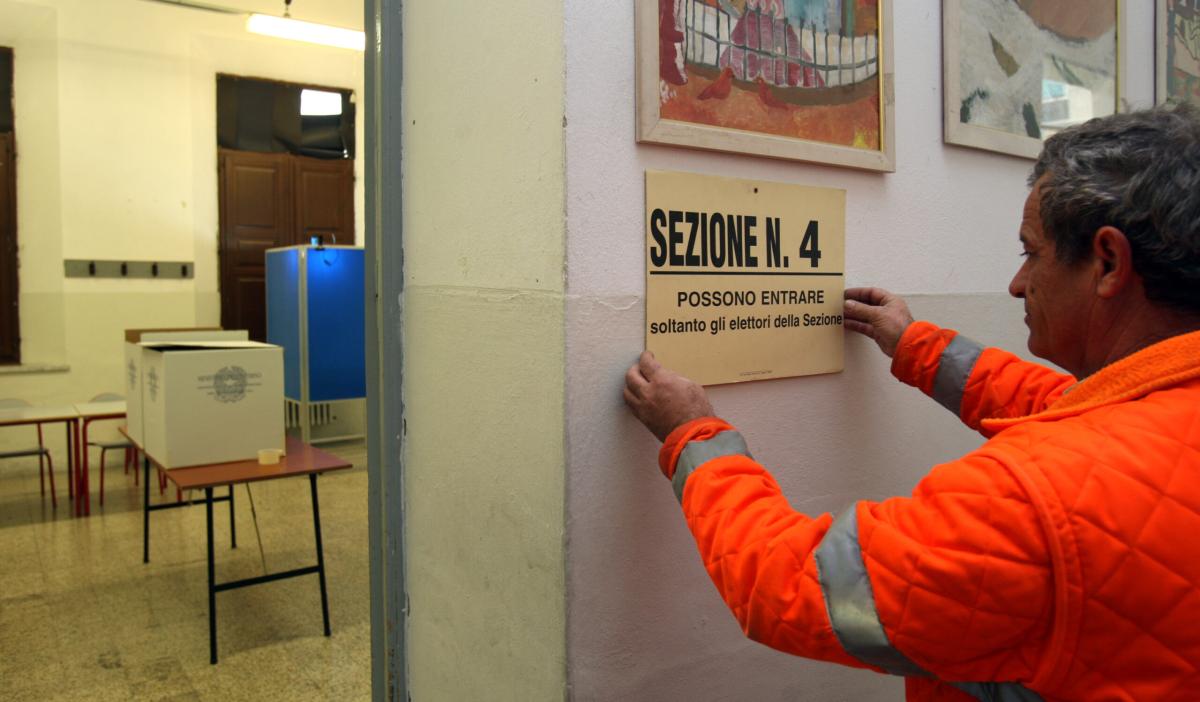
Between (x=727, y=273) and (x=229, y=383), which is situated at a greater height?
(x=727, y=273)

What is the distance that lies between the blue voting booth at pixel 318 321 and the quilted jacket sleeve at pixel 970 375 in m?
4.89

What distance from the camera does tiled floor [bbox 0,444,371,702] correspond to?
275 centimetres

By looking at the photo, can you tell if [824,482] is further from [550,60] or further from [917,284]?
[550,60]

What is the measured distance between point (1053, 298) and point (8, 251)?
21.1 feet

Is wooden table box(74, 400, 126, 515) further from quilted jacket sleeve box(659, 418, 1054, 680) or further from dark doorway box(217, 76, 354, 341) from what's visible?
quilted jacket sleeve box(659, 418, 1054, 680)

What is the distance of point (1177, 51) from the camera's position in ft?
6.76

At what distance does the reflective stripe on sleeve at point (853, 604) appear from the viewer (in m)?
0.75

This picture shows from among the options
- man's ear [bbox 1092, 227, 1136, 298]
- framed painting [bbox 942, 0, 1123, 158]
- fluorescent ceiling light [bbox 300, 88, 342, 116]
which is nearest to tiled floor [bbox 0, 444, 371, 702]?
framed painting [bbox 942, 0, 1123, 158]

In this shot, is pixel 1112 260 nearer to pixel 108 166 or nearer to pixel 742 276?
pixel 742 276

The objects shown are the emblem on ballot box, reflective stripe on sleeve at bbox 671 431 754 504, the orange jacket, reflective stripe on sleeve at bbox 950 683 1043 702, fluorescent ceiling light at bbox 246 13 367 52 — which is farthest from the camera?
fluorescent ceiling light at bbox 246 13 367 52

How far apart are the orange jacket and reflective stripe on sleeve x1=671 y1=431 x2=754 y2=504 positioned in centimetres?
13

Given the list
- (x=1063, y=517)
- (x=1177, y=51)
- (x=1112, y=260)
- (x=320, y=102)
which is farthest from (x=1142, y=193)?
(x=320, y=102)

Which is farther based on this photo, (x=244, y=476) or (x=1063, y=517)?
(x=244, y=476)

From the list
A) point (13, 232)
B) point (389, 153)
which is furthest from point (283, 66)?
point (389, 153)
